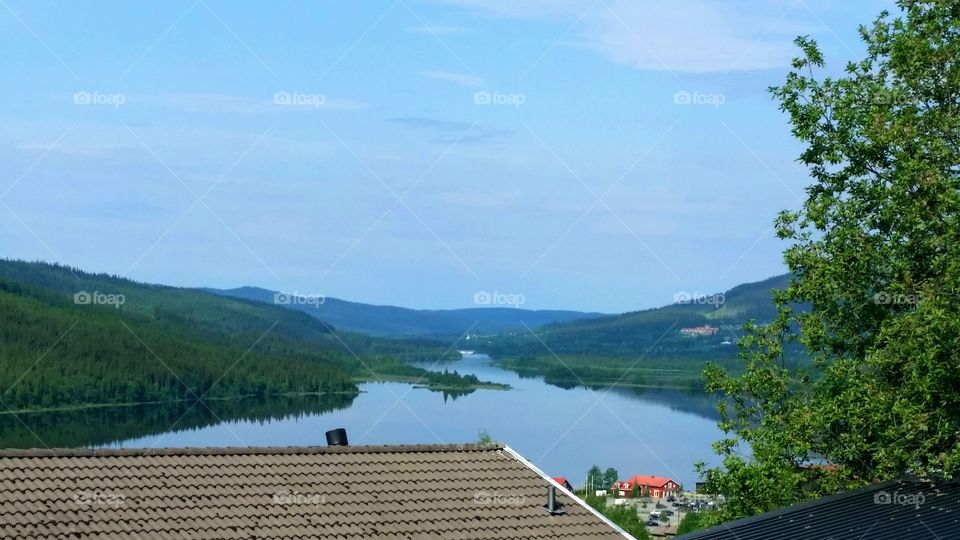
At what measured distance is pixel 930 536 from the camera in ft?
44.1

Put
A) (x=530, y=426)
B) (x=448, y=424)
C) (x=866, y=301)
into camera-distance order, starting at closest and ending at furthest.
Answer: (x=866, y=301)
(x=448, y=424)
(x=530, y=426)

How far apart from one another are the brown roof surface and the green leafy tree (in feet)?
22.1

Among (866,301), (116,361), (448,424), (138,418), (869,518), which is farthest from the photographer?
(116,361)

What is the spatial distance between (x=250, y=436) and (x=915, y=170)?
374 ft

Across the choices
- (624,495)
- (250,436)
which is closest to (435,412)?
(250,436)

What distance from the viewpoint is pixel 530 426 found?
138 m

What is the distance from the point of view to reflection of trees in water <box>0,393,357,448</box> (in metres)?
129

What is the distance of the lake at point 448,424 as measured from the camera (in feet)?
395

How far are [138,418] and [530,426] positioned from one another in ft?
145

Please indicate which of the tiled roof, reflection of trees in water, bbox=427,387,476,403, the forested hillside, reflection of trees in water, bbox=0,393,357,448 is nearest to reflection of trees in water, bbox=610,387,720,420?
reflection of trees in water, bbox=427,387,476,403

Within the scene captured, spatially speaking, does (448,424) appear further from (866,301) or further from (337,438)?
(337,438)

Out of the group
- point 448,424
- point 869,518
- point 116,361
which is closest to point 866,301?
point 869,518

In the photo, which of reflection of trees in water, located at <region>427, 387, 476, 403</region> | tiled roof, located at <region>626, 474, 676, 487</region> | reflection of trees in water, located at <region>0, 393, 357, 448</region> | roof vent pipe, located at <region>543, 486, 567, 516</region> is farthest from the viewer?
reflection of trees in water, located at <region>427, 387, 476, 403</region>

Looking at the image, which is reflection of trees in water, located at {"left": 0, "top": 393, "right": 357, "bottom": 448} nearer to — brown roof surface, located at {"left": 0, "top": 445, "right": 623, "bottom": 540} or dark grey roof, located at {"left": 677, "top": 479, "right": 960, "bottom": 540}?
brown roof surface, located at {"left": 0, "top": 445, "right": 623, "bottom": 540}
